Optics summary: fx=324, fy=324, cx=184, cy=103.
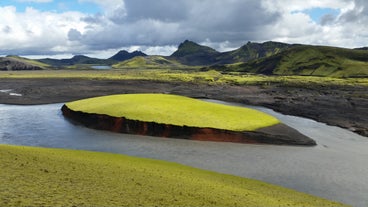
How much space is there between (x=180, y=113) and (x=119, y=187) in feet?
112

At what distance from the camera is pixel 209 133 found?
4934cm

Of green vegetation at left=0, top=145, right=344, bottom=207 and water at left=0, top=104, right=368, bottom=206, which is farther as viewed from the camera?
water at left=0, top=104, right=368, bottom=206

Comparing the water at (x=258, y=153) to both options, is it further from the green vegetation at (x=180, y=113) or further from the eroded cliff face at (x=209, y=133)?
the green vegetation at (x=180, y=113)

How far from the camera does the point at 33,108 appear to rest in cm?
8288

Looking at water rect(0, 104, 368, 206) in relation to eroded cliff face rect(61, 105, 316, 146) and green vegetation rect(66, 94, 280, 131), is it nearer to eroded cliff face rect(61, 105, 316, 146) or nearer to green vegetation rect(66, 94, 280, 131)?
eroded cliff face rect(61, 105, 316, 146)

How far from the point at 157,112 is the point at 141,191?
34.5 m

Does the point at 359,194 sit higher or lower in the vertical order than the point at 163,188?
lower

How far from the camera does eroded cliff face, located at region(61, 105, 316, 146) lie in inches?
1913

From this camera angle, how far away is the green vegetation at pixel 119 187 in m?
17.7

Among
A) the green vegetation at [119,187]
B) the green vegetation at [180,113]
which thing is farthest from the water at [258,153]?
the green vegetation at [119,187]

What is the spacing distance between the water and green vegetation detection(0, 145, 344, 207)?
464 centimetres

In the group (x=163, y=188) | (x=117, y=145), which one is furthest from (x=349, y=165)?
(x=117, y=145)

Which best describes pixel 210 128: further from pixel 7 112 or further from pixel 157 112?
pixel 7 112

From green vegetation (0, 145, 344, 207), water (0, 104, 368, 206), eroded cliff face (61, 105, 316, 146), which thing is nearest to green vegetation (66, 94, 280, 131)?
eroded cliff face (61, 105, 316, 146)
